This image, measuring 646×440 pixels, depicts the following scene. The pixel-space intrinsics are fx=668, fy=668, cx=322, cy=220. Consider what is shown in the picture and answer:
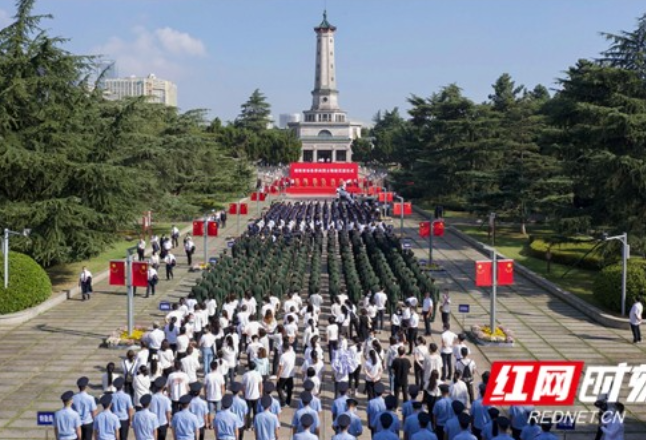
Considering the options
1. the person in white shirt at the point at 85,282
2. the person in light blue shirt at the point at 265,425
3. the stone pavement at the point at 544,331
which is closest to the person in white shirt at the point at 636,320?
the stone pavement at the point at 544,331

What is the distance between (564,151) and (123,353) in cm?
1826

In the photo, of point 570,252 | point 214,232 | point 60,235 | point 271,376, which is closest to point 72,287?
point 60,235

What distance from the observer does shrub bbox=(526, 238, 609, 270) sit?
1004 inches

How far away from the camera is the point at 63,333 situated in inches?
686

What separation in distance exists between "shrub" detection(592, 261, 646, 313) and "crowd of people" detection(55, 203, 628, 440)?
4904 millimetres

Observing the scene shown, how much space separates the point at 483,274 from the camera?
17.5m

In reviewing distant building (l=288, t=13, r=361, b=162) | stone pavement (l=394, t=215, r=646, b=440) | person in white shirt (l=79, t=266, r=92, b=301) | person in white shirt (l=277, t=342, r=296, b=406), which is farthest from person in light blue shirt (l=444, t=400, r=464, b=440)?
distant building (l=288, t=13, r=361, b=162)

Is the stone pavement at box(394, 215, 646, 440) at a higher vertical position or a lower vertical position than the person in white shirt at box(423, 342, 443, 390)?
lower

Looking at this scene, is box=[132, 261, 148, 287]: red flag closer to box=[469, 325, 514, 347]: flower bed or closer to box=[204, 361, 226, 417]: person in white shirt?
box=[204, 361, 226, 417]: person in white shirt

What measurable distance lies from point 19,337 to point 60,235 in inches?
178

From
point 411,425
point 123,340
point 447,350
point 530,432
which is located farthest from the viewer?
point 123,340

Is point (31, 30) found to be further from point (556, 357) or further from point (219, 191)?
point (219, 191)

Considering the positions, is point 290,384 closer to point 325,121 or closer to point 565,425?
point 565,425

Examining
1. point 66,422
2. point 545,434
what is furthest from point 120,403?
point 545,434
